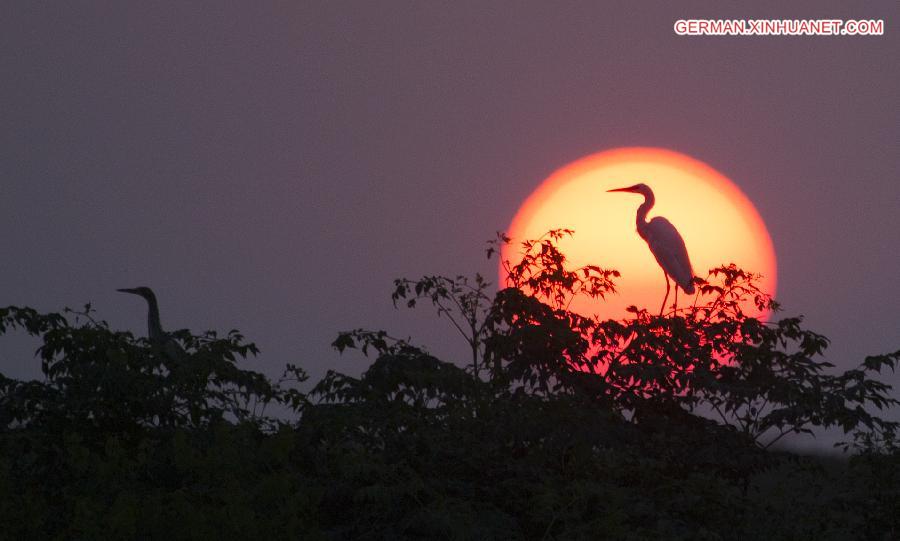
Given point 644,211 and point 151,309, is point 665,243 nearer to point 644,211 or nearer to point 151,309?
point 644,211

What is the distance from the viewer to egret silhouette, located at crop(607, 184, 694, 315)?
23766 millimetres

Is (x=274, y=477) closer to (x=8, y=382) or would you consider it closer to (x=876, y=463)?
(x=8, y=382)

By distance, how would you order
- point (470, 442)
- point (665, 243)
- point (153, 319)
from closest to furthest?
point (470, 442) → point (153, 319) → point (665, 243)

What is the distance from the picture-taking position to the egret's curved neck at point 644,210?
25.2m

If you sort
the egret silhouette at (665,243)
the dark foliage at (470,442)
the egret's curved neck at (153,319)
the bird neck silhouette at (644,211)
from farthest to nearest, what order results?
the bird neck silhouette at (644,211)
the egret silhouette at (665,243)
the egret's curved neck at (153,319)
the dark foliage at (470,442)

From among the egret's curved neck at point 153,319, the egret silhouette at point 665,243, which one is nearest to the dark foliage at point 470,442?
the egret's curved neck at point 153,319

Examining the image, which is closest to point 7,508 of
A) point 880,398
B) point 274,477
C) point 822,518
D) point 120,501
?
point 120,501

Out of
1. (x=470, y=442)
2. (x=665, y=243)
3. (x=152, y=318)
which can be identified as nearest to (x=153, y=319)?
(x=152, y=318)

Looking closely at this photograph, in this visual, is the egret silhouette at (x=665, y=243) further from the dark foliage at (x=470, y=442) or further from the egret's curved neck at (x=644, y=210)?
the dark foliage at (x=470, y=442)

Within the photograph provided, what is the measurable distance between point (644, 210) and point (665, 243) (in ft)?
4.67

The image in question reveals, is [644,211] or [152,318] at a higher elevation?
[644,211]

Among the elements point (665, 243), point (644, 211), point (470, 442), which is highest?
point (644, 211)

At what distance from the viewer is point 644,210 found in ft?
83.8

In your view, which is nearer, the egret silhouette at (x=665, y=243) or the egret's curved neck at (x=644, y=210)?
the egret silhouette at (x=665, y=243)
